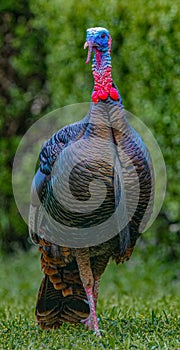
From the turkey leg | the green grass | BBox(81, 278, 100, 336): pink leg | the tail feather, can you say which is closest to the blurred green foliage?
the green grass

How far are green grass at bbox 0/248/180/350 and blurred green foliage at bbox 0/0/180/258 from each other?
0.31m

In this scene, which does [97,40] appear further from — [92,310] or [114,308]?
[114,308]

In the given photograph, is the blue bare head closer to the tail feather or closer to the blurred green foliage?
the tail feather

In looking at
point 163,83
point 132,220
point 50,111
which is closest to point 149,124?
point 163,83

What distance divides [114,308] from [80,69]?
8.72ft

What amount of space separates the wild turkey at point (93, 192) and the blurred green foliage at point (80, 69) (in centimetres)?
254

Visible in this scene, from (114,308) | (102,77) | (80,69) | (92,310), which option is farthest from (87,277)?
(80,69)

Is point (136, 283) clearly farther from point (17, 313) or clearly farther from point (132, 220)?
point (132, 220)

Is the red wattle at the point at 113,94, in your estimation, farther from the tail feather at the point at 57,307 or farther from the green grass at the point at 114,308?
the green grass at the point at 114,308

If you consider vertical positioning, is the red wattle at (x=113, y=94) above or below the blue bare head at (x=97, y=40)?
below

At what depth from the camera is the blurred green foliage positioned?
7.88 metres

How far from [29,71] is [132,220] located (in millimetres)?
3854

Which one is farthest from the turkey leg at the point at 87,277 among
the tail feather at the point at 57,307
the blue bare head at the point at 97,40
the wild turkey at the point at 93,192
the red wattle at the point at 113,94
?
the blue bare head at the point at 97,40

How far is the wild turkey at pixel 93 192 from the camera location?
5.10 metres
